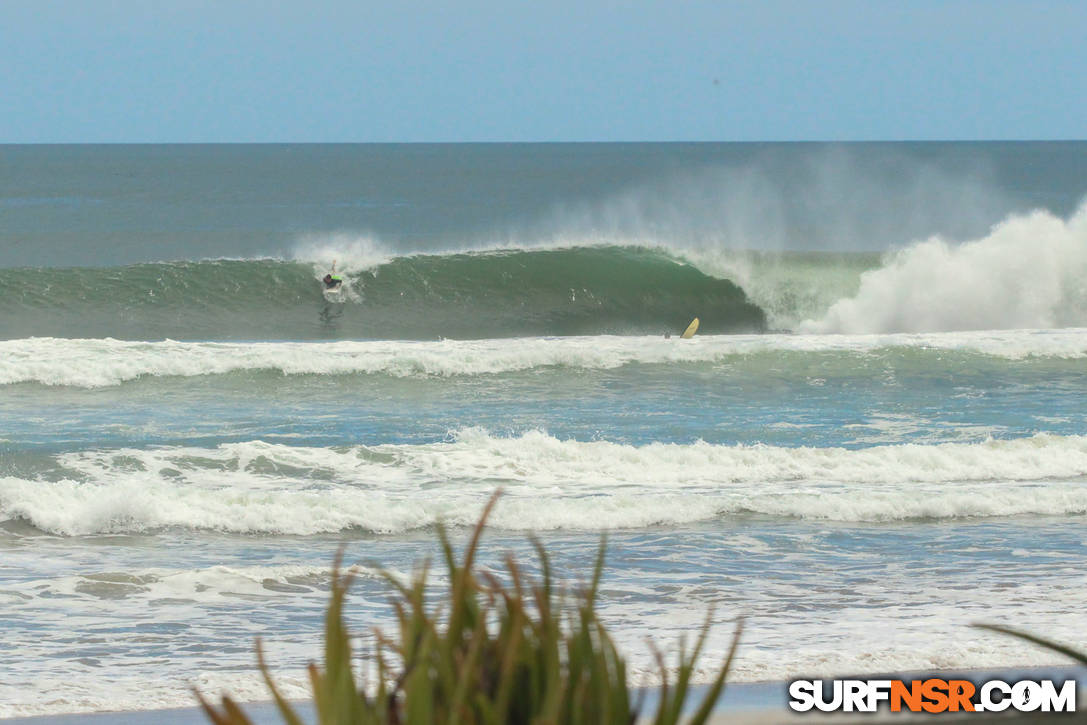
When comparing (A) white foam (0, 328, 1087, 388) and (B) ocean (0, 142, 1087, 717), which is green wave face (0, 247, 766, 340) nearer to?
(B) ocean (0, 142, 1087, 717)

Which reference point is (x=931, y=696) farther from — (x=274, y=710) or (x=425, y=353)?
(x=425, y=353)

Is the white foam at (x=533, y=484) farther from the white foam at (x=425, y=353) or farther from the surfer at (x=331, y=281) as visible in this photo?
the surfer at (x=331, y=281)

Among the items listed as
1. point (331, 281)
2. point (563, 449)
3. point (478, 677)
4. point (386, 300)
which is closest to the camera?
point (478, 677)

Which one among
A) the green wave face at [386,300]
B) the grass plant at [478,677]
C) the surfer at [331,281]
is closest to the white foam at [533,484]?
the grass plant at [478,677]

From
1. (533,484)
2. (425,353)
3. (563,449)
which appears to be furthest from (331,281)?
(533,484)

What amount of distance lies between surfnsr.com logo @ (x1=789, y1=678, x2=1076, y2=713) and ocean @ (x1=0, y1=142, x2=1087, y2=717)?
564 millimetres

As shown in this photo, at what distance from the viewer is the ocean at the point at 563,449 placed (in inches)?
279

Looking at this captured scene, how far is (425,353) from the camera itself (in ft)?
61.9

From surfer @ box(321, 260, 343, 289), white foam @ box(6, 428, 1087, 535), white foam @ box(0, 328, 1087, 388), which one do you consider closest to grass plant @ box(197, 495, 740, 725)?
white foam @ box(6, 428, 1087, 535)

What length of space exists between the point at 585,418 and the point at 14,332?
15.5 m

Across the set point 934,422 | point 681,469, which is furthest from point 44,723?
point 934,422

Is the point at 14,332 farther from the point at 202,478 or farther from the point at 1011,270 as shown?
the point at 1011,270

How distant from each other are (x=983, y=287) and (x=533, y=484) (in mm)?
17394

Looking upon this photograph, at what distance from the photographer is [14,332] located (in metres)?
26.2
